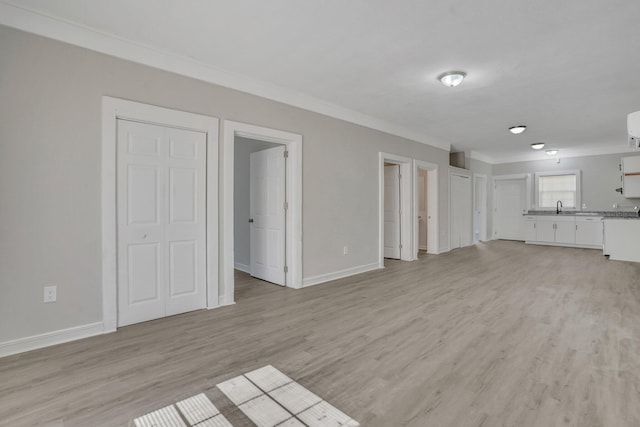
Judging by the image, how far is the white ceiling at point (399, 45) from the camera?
8.17 feet

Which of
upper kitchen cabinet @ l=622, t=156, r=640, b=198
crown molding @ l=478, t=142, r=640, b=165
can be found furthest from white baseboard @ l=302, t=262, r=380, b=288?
upper kitchen cabinet @ l=622, t=156, r=640, b=198

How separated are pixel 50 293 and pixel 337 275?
3506 millimetres

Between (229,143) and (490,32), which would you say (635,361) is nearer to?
(490,32)

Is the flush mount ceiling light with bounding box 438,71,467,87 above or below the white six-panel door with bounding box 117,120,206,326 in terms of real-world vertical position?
above

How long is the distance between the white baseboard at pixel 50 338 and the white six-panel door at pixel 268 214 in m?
2.27

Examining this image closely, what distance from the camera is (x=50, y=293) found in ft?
8.64

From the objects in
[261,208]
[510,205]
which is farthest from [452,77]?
[510,205]

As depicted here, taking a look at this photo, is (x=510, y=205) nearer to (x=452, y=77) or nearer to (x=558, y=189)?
(x=558, y=189)

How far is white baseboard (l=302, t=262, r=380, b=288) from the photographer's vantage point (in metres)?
4.60

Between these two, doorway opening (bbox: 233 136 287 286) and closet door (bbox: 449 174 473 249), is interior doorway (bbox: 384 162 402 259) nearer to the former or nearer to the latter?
closet door (bbox: 449 174 473 249)

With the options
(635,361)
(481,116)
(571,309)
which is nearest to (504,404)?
(635,361)

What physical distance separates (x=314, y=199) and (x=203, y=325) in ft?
7.59

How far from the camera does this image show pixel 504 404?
186 cm

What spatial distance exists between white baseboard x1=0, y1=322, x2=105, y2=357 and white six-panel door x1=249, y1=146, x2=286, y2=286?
227 centimetres
